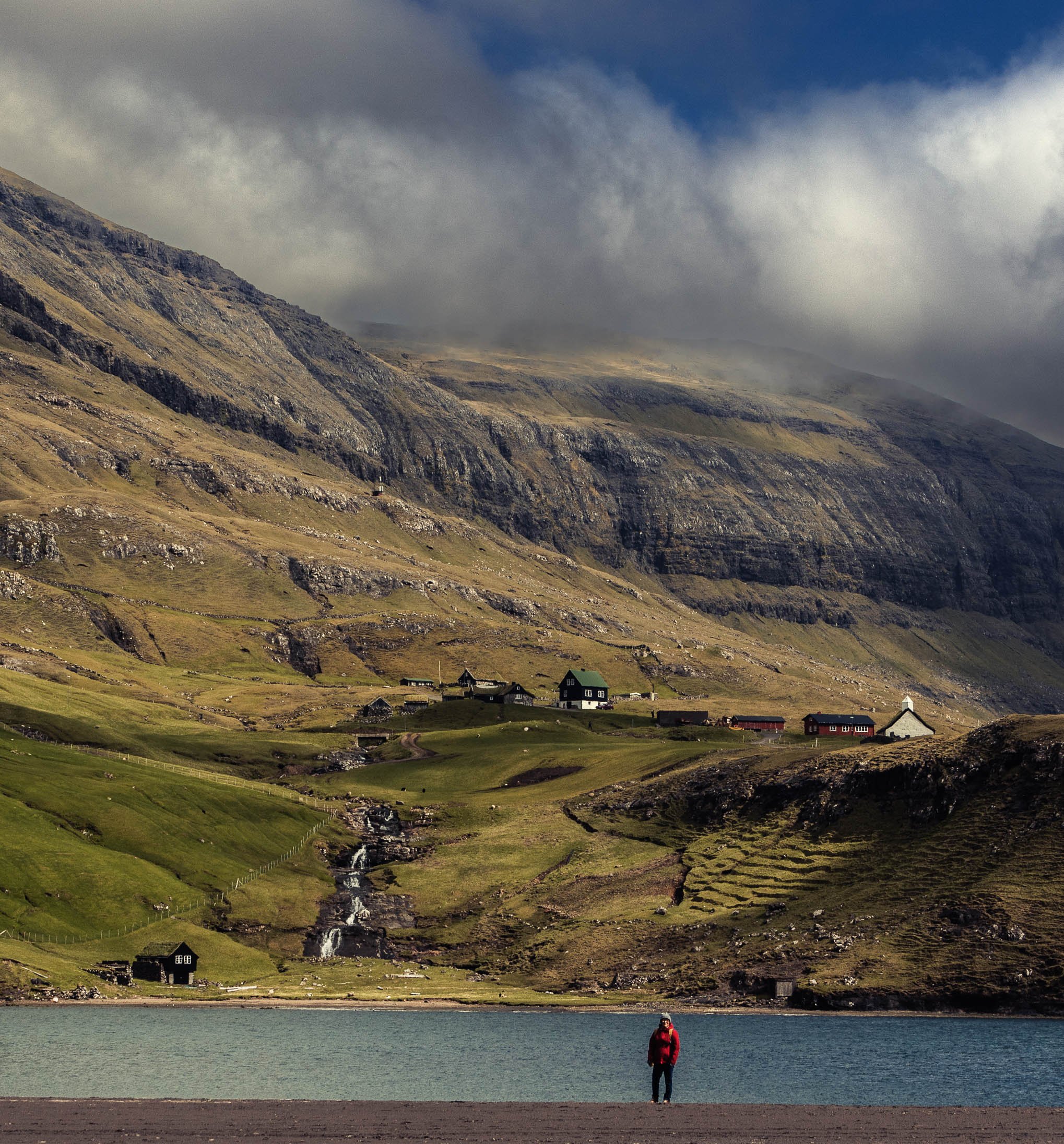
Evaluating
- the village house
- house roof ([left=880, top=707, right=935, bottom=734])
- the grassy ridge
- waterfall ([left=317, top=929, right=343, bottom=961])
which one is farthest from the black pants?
house roof ([left=880, top=707, right=935, bottom=734])

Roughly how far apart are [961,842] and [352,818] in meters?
86.5

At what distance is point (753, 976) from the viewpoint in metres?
109

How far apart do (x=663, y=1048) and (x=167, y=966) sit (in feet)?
231

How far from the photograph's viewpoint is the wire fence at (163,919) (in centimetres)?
11006

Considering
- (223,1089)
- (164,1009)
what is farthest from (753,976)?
(223,1089)

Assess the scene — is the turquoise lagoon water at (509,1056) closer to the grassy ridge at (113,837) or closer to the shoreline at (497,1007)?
the shoreline at (497,1007)

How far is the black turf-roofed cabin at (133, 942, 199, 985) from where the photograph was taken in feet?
358

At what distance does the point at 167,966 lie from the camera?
10969 centimetres

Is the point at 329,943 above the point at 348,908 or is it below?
below

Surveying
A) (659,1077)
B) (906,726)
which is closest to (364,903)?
(906,726)

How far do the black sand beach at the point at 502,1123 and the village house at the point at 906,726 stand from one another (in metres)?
131

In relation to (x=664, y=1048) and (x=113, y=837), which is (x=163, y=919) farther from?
(x=664, y=1048)

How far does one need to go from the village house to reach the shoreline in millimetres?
83410

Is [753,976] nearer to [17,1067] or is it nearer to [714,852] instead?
[714,852]
